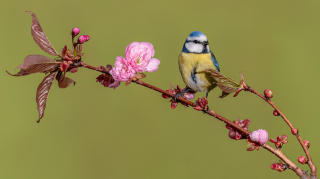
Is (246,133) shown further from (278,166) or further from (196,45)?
(196,45)

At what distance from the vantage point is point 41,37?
36cm

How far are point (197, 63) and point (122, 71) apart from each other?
10.3 inches

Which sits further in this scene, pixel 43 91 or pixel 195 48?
pixel 195 48

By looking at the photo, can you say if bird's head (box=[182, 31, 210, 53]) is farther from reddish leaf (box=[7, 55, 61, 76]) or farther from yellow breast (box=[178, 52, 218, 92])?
reddish leaf (box=[7, 55, 61, 76])

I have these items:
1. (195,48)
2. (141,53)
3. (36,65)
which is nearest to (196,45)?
(195,48)

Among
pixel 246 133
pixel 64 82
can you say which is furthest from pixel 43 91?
pixel 246 133

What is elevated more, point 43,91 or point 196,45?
point 196,45

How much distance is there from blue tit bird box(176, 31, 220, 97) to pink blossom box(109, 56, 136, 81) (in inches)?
8.7

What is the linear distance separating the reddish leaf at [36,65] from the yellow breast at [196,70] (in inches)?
11.3

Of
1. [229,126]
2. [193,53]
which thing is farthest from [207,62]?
[229,126]

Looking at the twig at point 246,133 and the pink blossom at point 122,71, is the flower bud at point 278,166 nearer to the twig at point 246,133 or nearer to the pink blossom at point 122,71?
the twig at point 246,133

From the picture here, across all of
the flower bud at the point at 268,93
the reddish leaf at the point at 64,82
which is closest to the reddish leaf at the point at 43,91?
the reddish leaf at the point at 64,82

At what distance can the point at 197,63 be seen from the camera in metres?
0.58

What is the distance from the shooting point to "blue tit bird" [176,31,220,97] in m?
0.55
